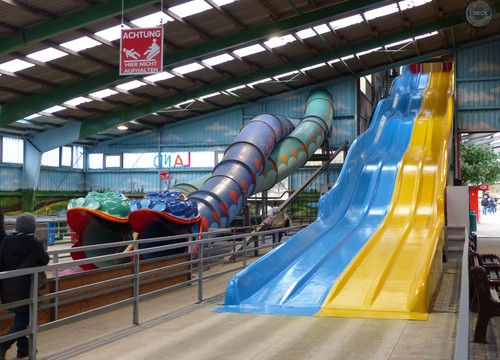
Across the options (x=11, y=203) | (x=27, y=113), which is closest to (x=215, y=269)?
(x=27, y=113)

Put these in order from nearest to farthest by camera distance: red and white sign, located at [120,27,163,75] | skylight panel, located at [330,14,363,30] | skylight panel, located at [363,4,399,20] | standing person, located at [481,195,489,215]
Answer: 1. red and white sign, located at [120,27,163,75]
2. skylight panel, located at [363,4,399,20]
3. skylight panel, located at [330,14,363,30]
4. standing person, located at [481,195,489,215]

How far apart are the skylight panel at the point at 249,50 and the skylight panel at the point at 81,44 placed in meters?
5.20

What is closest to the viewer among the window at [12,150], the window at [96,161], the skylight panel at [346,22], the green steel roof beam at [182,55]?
the green steel roof beam at [182,55]

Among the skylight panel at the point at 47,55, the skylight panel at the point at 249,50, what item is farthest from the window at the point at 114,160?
the skylight panel at the point at 47,55

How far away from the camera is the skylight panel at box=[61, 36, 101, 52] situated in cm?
1566

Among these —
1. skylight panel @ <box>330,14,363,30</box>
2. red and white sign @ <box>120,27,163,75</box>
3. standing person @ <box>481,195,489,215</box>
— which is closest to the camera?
red and white sign @ <box>120,27,163,75</box>

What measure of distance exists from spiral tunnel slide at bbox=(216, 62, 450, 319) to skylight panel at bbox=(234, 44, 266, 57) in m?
4.51

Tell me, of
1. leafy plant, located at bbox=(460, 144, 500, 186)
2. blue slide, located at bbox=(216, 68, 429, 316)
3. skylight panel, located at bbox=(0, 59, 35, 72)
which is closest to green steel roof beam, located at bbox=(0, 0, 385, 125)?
skylight panel, located at bbox=(0, 59, 35, 72)

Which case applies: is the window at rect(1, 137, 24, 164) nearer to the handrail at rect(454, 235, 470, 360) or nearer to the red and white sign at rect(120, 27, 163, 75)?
the red and white sign at rect(120, 27, 163, 75)

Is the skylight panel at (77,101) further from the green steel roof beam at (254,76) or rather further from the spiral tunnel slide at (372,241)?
the spiral tunnel slide at (372,241)

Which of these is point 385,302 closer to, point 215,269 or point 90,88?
point 215,269

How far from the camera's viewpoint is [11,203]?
78.7 ft

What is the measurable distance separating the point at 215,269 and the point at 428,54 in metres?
15.4

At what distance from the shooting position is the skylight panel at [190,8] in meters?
14.9
